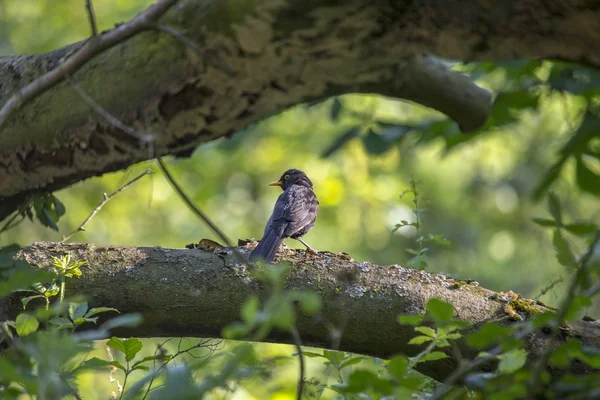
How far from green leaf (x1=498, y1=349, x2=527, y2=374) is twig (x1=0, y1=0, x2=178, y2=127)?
3.92 ft

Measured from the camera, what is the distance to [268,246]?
3.78 metres

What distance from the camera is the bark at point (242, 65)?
1580 millimetres

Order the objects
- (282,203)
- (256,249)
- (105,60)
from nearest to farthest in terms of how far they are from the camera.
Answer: (105,60), (256,249), (282,203)

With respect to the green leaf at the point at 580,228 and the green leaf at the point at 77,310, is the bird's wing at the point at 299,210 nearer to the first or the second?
the green leaf at the point at 77,310

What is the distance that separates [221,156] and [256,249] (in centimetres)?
666

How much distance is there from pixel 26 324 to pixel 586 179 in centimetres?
138

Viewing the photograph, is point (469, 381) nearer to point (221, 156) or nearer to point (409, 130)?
point (409, 130)

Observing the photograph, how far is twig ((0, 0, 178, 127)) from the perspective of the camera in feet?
6.00

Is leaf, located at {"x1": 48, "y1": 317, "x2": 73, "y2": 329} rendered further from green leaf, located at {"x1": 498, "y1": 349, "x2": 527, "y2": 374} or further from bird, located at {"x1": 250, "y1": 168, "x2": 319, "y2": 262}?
bird, located at {"x1": 250, "y1": 168, "x2": 319, "y2": 262}

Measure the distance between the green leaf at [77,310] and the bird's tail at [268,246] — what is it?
2.00 feet

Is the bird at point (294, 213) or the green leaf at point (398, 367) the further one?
the bird at point (294, 213)

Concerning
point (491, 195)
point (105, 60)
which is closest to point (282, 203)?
point (105, 60)

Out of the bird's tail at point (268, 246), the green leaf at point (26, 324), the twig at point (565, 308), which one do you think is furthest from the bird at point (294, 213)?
the twig at point (565, 308)

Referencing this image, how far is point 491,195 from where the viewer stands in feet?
37.7
